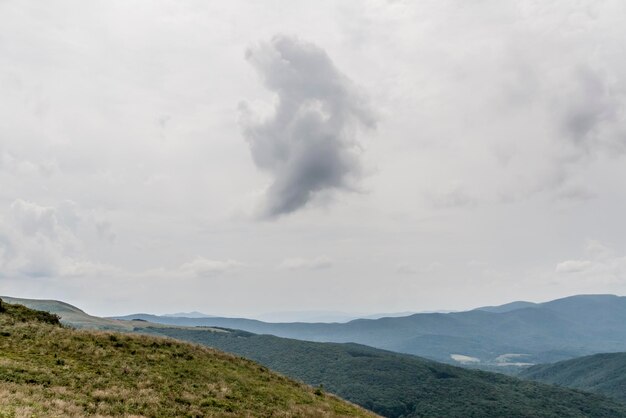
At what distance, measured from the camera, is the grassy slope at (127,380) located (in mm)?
24719

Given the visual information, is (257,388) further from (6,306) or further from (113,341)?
(6,306)

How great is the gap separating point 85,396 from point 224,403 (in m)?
10.2

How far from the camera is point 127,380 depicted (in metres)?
31.1

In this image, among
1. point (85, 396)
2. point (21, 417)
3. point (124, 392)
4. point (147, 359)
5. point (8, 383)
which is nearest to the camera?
point (21, 417)

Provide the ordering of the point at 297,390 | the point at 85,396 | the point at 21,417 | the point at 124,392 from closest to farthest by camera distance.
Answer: the point at 21,417
the point at 85,396
the point at 124,392
the point at 297,390

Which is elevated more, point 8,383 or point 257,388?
point 8,383

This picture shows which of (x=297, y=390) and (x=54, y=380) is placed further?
(x=297, y=390)

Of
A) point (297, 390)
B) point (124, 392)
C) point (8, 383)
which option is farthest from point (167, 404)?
point (297, 390)

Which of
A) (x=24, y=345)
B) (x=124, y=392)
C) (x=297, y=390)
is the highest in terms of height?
(x=24, y=345)

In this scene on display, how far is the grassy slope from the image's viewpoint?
24719 mm

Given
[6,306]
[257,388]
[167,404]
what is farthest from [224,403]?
[6,306]

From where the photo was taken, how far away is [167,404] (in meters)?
28.5

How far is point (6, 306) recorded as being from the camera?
4525cm

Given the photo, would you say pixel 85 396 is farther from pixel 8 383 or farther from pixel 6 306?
pixel 6 306
